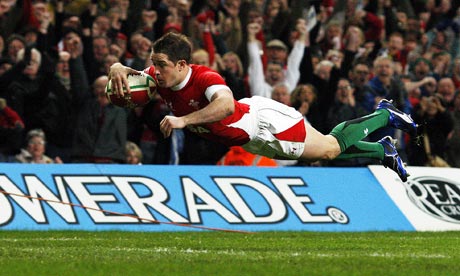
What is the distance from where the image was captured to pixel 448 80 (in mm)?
20141

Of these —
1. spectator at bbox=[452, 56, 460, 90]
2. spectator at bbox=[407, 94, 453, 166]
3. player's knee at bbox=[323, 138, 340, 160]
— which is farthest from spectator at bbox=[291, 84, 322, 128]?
player's knee at bbox=[323, 138, 340, 160]

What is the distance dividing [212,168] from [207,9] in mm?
5228

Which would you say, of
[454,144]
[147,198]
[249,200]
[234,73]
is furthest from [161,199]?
[454,144]

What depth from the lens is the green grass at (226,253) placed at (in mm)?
8688

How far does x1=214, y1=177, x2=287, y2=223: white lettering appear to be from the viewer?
15492 mm

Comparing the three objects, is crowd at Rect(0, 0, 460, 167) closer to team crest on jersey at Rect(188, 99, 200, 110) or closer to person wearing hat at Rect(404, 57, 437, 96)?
person wearing hat at Rect(404, 57, 437, 96)

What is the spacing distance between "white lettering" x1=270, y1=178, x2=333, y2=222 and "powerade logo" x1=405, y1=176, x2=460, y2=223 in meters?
1.56

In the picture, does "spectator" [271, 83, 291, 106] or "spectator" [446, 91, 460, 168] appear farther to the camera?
"spectator" [446, 91, 460, 168]

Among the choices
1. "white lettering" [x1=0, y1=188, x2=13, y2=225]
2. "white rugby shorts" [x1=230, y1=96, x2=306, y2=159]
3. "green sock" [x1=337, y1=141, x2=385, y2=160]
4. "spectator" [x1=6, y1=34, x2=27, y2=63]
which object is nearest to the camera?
"white rugby shorts" [x1=230, y1=96, x2=306, y2=159]

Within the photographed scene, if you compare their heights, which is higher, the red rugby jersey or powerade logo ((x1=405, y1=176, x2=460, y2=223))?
the red rugby jersey

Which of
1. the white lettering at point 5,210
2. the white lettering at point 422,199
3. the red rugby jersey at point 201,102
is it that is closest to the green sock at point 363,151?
the red rugby jersey at point 201,102

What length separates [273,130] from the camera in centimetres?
1155

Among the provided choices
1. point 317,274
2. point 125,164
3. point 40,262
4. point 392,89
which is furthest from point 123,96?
point 392,89

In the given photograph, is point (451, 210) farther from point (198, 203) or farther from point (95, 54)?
point (95, 54)
